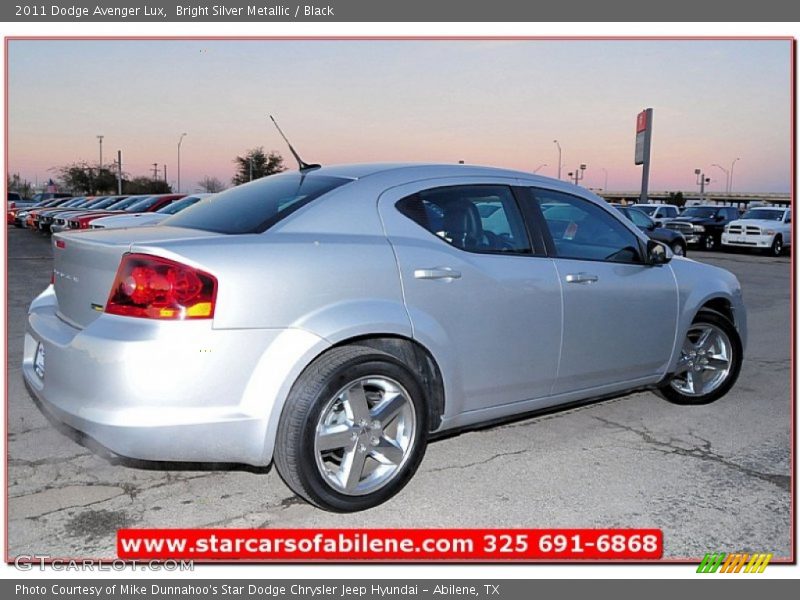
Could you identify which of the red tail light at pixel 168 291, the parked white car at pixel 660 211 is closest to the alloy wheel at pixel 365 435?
the red tail light at pixel 168 291

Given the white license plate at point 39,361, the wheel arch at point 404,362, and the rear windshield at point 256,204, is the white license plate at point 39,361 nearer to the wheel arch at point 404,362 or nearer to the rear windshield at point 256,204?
the rear windshield at point 256,204

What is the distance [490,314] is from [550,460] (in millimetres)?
972

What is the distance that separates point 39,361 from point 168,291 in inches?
41.5

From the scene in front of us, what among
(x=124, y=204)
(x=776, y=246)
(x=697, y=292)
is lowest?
(x=776, y=246)

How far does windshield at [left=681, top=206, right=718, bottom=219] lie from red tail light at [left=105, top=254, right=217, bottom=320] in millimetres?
26065

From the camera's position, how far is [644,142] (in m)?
41.9

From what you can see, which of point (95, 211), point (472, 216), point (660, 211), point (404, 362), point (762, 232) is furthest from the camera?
point (660, 211)

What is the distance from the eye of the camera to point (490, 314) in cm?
392

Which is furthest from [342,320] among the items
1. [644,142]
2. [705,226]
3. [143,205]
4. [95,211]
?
[644,142]

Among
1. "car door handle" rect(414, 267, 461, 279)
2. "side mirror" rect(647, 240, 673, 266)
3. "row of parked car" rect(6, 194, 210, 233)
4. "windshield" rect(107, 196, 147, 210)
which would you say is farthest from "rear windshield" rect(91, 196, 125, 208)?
"car door handle" rect(414, 267, 461, 279)

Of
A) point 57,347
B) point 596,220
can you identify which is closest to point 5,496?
Result: point 57,347

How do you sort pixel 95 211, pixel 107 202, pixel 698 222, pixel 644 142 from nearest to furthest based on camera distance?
pixel 95 211 → pixel 698 222 → pixel 107 202 → pixel 644 142

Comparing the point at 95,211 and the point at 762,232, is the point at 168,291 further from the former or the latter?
the point at 762,232

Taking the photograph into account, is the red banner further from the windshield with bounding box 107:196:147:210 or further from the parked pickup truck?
the parked pickup truck
